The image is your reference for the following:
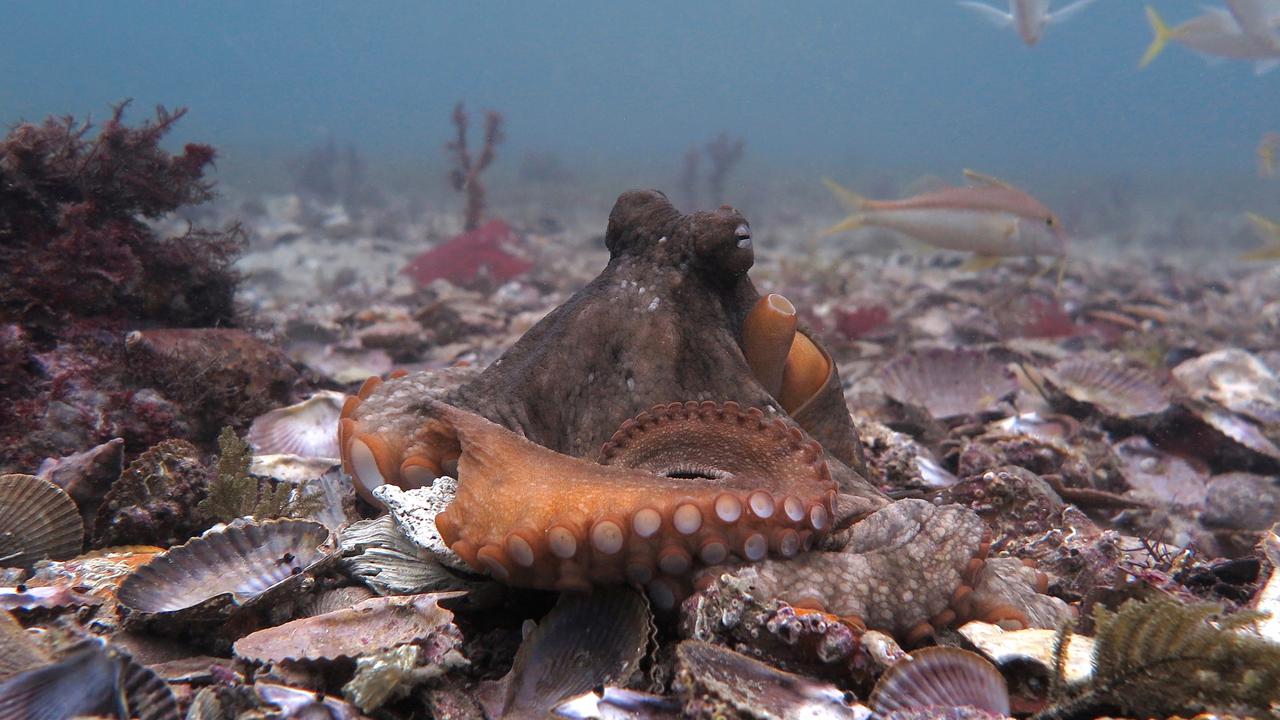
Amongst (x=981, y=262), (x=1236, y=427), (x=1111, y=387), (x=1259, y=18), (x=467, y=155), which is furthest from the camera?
(x=467, y=155)

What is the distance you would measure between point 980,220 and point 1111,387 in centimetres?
273

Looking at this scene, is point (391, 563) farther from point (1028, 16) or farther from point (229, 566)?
point (1028, 16)

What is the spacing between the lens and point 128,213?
4445 mm

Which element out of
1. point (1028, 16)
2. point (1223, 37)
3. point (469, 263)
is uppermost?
point (1028, 16)

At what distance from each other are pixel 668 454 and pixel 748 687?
84cm

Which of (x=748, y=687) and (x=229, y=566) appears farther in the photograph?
(x=229, y=566)

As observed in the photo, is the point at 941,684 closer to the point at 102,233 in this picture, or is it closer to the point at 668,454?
the point at 668,454

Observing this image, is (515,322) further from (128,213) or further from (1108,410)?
(1108,410)

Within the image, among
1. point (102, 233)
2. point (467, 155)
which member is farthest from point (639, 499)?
point (467, 155)

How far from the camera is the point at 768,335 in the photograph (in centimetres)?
296

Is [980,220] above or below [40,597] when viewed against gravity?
below

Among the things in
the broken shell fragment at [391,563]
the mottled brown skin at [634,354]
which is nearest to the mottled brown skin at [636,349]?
the mottled brown skin at [634,354]

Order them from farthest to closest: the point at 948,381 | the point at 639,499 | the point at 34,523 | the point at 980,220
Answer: the point at 980,220, the point at 948,381, the point at 34,523, the point at 639,499

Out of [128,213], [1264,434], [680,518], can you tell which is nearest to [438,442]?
[680,518]
